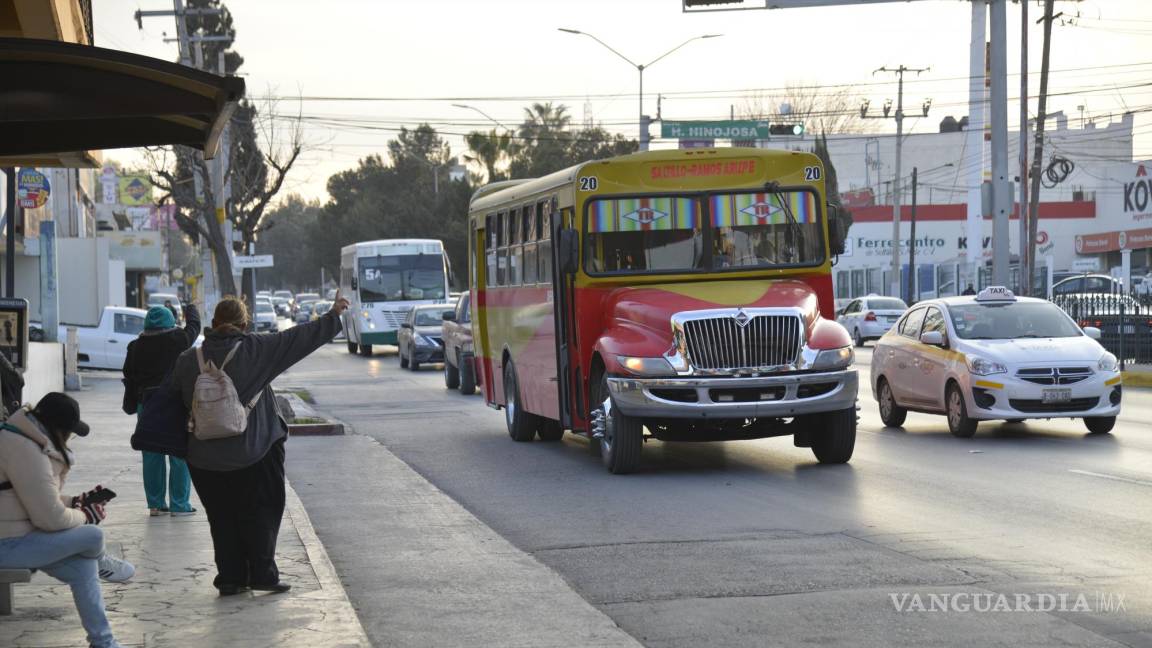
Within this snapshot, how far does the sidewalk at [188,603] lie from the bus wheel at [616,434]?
3600mm

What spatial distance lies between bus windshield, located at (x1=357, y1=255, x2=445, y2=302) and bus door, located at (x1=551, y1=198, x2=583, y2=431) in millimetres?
31034

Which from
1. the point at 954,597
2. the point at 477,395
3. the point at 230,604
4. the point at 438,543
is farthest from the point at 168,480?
the point at 477,395

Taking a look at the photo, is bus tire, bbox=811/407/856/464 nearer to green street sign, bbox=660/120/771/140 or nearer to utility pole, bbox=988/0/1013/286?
utility pole, bbox=988/0/1013/286

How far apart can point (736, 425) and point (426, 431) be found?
7.08m

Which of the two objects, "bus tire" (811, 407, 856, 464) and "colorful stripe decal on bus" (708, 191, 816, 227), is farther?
"colorful stripe decal on bus" (708, 191, 816, 227)

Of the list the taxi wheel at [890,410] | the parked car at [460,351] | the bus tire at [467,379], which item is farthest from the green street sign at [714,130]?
the taxi wheel at [890,410]

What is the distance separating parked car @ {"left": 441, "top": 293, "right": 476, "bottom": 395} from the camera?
2803 centimetres

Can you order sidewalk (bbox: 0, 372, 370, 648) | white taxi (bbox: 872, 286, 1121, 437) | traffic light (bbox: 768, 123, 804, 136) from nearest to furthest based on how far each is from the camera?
1. sidewalk (bbox: 0, 372, 370, 648)
2. white taxi (bbox: 872, 286, 1121, 437)
3. traffic light (bbox: 768, 123, 804, 136)

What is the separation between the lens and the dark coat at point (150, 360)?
1166cm

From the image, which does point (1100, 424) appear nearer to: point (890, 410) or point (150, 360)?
point (890, 410)

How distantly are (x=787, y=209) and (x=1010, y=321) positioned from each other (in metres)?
4.15

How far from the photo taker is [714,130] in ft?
198

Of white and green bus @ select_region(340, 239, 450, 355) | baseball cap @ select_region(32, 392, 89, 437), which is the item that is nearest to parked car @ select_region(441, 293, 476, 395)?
white and green bus @ select_region(340, 239, 450, 355)

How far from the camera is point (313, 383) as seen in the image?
111 feet
